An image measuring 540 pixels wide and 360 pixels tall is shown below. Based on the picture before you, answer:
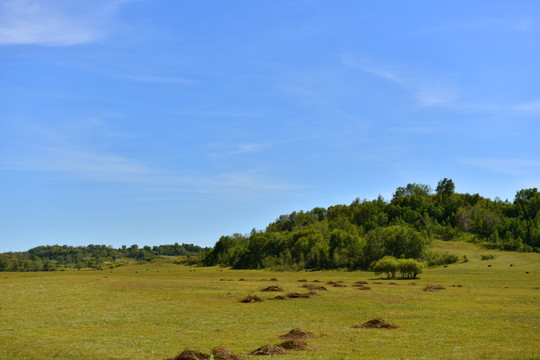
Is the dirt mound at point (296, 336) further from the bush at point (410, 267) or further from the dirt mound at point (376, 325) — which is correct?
the bush at point (410, 267)

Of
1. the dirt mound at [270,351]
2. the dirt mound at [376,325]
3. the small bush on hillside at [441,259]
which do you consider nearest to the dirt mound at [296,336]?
the dirt mound at [270,351]

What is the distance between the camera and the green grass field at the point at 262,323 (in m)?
25.5

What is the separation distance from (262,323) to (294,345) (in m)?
10.9

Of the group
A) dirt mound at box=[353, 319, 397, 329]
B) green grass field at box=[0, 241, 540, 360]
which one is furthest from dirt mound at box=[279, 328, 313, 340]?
dirt mound at box=[353, 319, 397, 329]

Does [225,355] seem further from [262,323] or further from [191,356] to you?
[262,323]

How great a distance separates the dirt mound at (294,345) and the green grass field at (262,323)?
0.65 m

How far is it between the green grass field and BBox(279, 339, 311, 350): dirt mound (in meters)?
0.65

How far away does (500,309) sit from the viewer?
42.4 metres

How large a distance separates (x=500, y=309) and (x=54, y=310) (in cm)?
4188

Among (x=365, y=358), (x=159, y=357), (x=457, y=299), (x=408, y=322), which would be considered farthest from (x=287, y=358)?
(x=457, y=299)

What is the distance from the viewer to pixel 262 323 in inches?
1435

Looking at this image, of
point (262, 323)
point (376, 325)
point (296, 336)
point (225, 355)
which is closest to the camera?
point (225, 355)

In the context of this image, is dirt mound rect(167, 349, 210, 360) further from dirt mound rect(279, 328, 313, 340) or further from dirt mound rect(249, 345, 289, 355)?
dirt mound rect(279, 328, 313, 340)

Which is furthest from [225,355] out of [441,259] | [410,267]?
[441,259]
